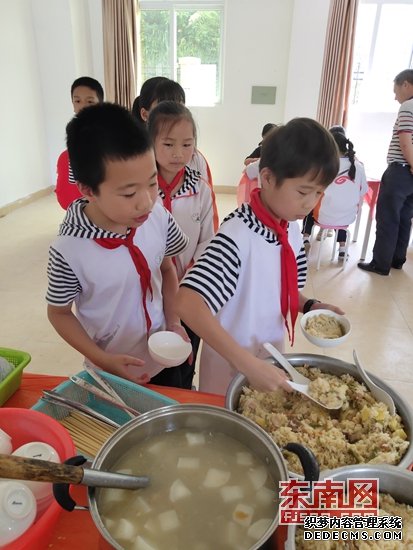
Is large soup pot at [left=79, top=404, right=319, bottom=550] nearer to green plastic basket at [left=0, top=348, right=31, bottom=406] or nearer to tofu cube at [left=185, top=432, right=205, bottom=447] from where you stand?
tofu cube at [left=185, top=432, right=205, bottom=447]

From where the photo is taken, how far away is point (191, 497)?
23.3 inches

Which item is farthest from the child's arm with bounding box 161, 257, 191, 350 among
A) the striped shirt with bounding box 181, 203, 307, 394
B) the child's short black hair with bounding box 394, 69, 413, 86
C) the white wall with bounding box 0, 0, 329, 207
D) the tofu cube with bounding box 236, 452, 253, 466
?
the white wall with bounding box 0, 0, 329, 207

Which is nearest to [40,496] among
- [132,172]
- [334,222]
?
[132,172]

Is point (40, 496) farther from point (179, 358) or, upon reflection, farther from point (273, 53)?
point (273, 53)

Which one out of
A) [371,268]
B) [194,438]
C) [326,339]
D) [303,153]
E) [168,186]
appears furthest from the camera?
[371,268]

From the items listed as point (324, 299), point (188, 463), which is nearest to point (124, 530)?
point (188, 463)

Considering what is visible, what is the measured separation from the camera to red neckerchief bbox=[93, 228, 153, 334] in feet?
3.23

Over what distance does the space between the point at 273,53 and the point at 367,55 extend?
123cm

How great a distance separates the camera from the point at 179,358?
931mm

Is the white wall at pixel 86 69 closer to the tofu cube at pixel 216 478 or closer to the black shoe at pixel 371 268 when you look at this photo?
the black shoe at pixel 371 268

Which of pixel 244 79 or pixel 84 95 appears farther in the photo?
pixel 244 79

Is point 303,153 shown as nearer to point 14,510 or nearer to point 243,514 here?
point 243,514

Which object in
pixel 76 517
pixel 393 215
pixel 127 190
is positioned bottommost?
pixel 393 215

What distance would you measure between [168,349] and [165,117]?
0.78m
